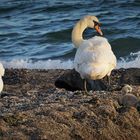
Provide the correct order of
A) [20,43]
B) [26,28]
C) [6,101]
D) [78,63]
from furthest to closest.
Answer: [26,28]
[20,43]
[78,63]
[6,101]

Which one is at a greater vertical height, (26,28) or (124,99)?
(124,99)

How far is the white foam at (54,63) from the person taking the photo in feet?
49.8

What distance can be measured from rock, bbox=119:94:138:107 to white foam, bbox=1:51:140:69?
7036 mm

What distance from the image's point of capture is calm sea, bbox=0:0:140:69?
1650 centimetres

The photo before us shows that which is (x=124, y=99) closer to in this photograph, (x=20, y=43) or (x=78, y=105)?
(x=78, y=105)

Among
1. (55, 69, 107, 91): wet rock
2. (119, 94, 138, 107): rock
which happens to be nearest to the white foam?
(55, 69, 107, 91): wet rock

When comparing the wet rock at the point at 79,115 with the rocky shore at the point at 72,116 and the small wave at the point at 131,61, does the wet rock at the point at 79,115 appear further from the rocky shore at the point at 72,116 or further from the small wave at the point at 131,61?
the small wave at the point at 131,61

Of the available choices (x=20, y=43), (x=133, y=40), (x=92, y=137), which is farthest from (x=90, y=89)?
(x=20, y=43)

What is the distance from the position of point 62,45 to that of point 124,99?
1060cm

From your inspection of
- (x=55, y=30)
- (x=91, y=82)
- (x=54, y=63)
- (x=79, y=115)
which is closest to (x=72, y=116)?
(x=79, y=115)

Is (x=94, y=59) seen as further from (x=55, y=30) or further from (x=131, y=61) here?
(x=55, y=30)

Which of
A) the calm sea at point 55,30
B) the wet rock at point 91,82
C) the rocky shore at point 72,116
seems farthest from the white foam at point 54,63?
the rocky shore at point 72,116

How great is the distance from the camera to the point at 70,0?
81.8 feet

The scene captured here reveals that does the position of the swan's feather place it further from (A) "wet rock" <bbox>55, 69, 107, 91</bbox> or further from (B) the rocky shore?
(A) "wet rock" <bbox>55, 69, 107, 91</bbox>
